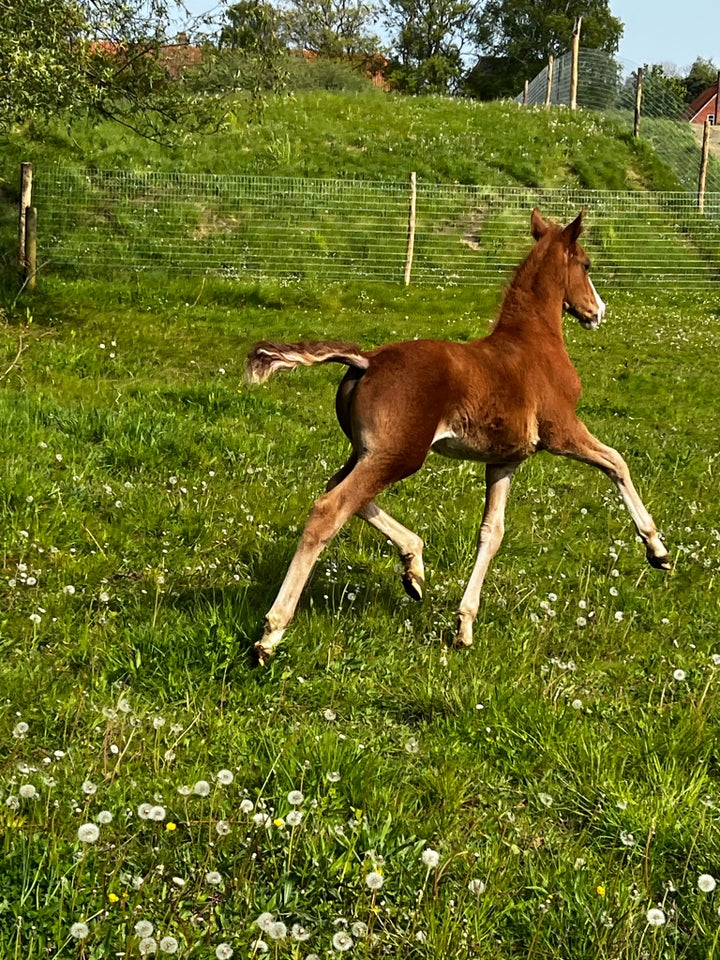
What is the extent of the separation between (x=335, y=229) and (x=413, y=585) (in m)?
15.0

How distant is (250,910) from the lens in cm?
259

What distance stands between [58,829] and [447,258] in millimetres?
17784

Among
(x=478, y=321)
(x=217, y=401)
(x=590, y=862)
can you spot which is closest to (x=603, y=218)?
(x=478, y=321)

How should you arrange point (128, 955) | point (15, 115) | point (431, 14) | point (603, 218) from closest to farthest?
point (128, 955)
point (15, 115)
point (603, 218)
point (431, 14)

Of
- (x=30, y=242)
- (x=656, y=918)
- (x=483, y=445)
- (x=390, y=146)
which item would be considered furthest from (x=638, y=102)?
(x=656, y=918)

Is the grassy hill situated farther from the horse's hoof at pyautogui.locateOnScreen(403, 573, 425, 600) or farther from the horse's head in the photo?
the horse's hoof at pyautogui.locateOnScreen(403, 573, 425, 600)

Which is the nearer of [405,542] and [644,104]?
[405,542]

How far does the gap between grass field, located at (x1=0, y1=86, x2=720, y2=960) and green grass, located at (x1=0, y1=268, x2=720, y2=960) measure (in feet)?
0.05

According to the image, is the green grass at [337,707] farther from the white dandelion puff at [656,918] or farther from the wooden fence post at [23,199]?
the wooden fence post at [23,199]

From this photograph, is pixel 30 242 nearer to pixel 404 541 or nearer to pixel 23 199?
pixel 23 199

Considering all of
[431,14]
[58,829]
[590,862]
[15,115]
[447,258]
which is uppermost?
[431,14]

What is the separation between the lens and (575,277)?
17.5 feet

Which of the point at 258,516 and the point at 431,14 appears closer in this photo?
the point at 258,516

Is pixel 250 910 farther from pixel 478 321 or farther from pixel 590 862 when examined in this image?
pixel 478 321
